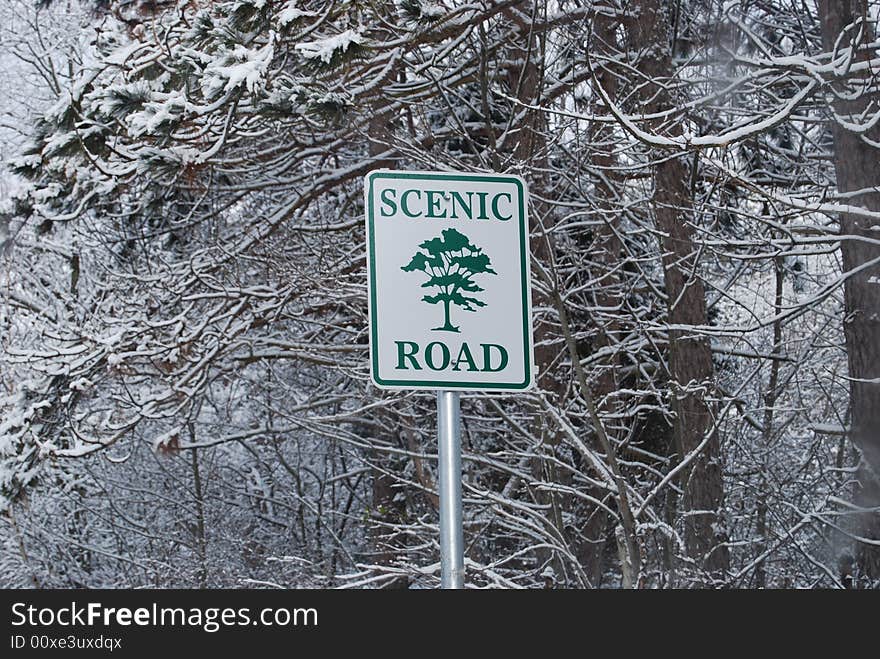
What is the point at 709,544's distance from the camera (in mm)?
8664

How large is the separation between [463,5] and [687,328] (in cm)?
290

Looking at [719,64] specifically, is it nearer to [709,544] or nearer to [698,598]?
[709,544]

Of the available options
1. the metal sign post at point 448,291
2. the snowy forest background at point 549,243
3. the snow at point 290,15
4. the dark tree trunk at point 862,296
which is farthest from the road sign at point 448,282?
the snow at point 290,15

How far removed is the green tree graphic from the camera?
125 inches

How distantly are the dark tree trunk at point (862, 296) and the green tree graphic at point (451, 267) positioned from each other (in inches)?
189

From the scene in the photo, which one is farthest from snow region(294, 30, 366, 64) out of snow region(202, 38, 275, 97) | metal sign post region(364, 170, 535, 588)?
metal sign post region(364, 170, 535, 588)

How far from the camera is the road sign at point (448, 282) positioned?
10.2ft

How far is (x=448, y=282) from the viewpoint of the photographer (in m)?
3.20

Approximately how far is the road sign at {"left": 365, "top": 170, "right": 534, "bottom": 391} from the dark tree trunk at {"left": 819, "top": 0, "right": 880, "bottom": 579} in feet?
15.6

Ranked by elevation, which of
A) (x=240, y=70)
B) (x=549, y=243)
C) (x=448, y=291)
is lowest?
(x=448, y=291)

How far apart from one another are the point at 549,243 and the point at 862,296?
7.15ft

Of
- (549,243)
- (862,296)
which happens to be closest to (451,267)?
(549,243)

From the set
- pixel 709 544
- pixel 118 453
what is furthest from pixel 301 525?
pixel 709 544

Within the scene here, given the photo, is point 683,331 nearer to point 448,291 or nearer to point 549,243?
point 549,243
